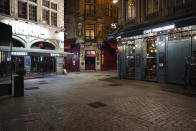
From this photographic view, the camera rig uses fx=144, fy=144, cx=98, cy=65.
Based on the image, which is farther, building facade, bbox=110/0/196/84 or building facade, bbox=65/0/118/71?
building facade, bbox=65/0/118/71

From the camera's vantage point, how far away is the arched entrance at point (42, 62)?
57.5ft

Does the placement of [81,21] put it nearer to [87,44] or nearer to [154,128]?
[87,44]

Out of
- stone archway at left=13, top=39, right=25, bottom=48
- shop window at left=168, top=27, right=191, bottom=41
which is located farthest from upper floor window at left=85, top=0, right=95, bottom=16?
shop window at left=168, top=27, right=191, bottom=41

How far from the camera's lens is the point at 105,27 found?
28297 millimetres

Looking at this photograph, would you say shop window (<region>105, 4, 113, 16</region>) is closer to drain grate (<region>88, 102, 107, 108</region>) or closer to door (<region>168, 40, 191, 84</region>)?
door (<region>168, 40, 191, 84</region>)

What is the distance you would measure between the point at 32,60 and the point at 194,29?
16395mm

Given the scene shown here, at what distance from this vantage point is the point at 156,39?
12.0m

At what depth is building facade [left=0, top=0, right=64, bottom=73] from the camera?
15.5 metres

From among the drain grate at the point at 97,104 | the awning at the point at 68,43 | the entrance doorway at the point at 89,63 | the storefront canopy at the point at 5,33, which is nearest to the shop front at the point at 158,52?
the drain grate at the point at 97,104

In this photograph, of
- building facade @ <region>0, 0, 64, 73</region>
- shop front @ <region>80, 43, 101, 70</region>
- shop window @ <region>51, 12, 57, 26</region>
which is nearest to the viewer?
building facade @ <region>0, 0, 64, 73</region>

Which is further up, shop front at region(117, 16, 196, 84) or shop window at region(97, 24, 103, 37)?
shop window at region(97, 24, 103, 37)

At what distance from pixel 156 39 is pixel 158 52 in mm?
1116

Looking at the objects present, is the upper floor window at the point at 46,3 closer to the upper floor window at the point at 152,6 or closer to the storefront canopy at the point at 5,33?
the storefront canopy at the point at 5,33

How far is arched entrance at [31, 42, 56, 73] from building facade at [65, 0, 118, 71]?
285 inches
